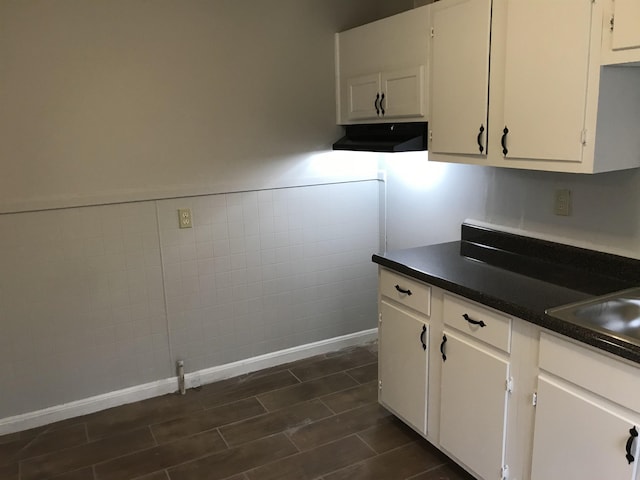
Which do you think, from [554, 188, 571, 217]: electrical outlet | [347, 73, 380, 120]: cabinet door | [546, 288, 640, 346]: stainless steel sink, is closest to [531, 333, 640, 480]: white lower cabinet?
[546, 288, 640, 346]: stainless steel sink

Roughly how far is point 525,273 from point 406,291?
0.54m

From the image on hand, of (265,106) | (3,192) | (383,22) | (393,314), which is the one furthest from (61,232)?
(383,22)

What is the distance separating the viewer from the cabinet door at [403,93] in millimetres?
2788

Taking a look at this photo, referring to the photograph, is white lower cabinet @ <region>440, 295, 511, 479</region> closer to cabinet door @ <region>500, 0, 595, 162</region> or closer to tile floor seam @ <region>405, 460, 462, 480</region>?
tile floor seam @ <region>405, 460, 462, 480</region>

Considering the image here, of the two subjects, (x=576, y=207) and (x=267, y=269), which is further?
(x=267, y=269)

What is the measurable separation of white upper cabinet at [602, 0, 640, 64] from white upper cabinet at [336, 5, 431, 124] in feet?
3.21

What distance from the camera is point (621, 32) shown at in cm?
183

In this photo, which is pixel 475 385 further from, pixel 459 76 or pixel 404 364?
pixel 459 76

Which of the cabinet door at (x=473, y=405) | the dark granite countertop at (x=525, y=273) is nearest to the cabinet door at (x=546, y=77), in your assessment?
the dark granite countertop at (x=525, y=273)

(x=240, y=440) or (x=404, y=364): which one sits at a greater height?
(x=404, y=364)

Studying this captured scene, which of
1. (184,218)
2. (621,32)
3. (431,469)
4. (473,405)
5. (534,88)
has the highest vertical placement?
Answer: (621,32)

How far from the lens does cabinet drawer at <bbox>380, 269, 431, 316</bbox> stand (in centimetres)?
246

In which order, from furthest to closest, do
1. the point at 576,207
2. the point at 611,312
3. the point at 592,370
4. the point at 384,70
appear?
the point at 384,70
the point at 576,207
the point at 611,312
the point at 592,370

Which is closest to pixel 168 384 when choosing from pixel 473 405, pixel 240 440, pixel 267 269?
pixel 240 440
